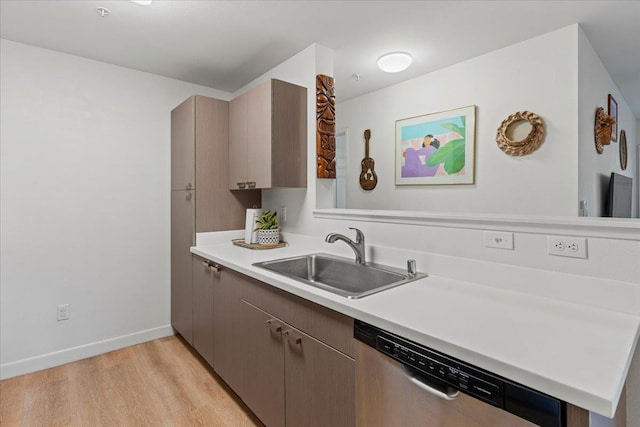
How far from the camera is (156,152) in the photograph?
283cm

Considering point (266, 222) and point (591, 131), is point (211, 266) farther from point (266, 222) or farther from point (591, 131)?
point (591, 131)

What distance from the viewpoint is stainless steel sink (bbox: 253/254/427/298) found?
1.62 m

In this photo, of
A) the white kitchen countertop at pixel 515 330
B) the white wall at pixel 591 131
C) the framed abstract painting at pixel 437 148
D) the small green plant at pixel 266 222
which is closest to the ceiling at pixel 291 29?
the white wall at pixel 591 131

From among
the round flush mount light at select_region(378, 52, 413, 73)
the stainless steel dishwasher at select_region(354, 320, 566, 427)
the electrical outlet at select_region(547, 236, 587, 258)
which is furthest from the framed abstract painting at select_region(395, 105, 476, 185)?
the stainless steel dishwasher at select_region(354, 320, 566, 427)

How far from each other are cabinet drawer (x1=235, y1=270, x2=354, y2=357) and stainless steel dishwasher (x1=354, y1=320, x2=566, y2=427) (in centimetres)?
7

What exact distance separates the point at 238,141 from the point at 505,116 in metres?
2.04

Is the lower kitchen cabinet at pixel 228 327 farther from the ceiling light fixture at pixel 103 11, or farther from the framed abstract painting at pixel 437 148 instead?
the framed abstract painting at pixel 437 148

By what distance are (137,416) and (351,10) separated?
2667 mm

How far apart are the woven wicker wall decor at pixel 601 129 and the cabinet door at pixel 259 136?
239 centimetres

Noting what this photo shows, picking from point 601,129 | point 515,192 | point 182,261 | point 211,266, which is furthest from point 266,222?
point 601,129

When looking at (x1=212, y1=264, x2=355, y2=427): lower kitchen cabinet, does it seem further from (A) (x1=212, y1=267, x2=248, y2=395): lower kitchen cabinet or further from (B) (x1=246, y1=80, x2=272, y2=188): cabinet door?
(B) (x1=246, y1=80, x2=272, y2=188): cabinet door

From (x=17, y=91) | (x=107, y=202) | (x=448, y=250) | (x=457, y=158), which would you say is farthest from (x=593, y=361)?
(x=17, y=91)

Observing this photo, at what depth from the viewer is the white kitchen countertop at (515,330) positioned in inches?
27.0

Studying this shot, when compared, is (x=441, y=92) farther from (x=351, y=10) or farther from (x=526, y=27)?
(x=351, y=10)
